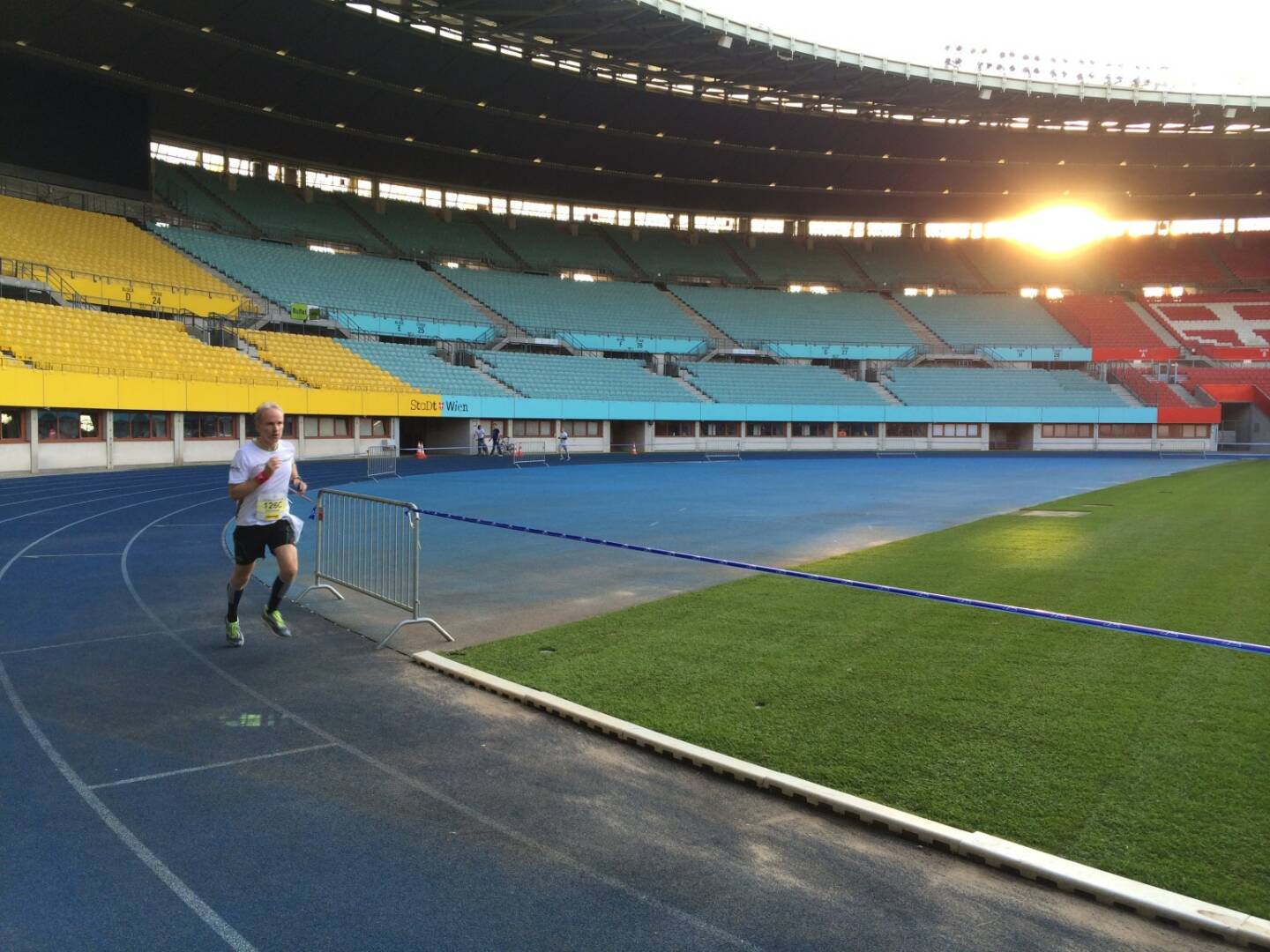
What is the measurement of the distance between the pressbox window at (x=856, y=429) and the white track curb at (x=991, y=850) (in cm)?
5559

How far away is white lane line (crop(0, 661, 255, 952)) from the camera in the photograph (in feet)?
11.4

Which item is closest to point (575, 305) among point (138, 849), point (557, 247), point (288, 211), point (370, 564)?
point (557, 247)

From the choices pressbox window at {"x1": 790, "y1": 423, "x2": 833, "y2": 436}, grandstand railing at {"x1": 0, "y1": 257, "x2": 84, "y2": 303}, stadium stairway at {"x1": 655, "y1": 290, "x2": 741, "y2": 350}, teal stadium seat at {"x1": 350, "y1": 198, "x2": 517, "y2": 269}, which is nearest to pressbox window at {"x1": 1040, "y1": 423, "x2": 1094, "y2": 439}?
pressbox window at {"x1": 790, "y1": 423, "x2": 833, "y2": 436}

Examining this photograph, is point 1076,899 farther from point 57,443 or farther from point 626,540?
point 57,443

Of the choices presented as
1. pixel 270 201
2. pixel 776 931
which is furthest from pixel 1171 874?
pixel 270 201

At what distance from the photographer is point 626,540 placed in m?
15.0

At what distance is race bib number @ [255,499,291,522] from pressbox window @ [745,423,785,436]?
166ft

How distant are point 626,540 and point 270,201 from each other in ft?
164

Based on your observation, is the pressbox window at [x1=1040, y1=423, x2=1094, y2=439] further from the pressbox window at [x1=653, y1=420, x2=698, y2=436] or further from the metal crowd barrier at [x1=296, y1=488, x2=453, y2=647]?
the metal crowd barrier at [x1=296, y1=488, x2=453, y2=647]

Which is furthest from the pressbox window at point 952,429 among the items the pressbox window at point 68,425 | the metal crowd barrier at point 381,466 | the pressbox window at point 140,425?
the pressbox window at point 68,425

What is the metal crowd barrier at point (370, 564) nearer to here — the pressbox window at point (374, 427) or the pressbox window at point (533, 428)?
the pressbox window at point (374, 427)

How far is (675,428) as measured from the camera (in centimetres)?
5516

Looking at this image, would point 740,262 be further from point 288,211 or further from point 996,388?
point 288,211

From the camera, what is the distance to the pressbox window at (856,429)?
59188mm
